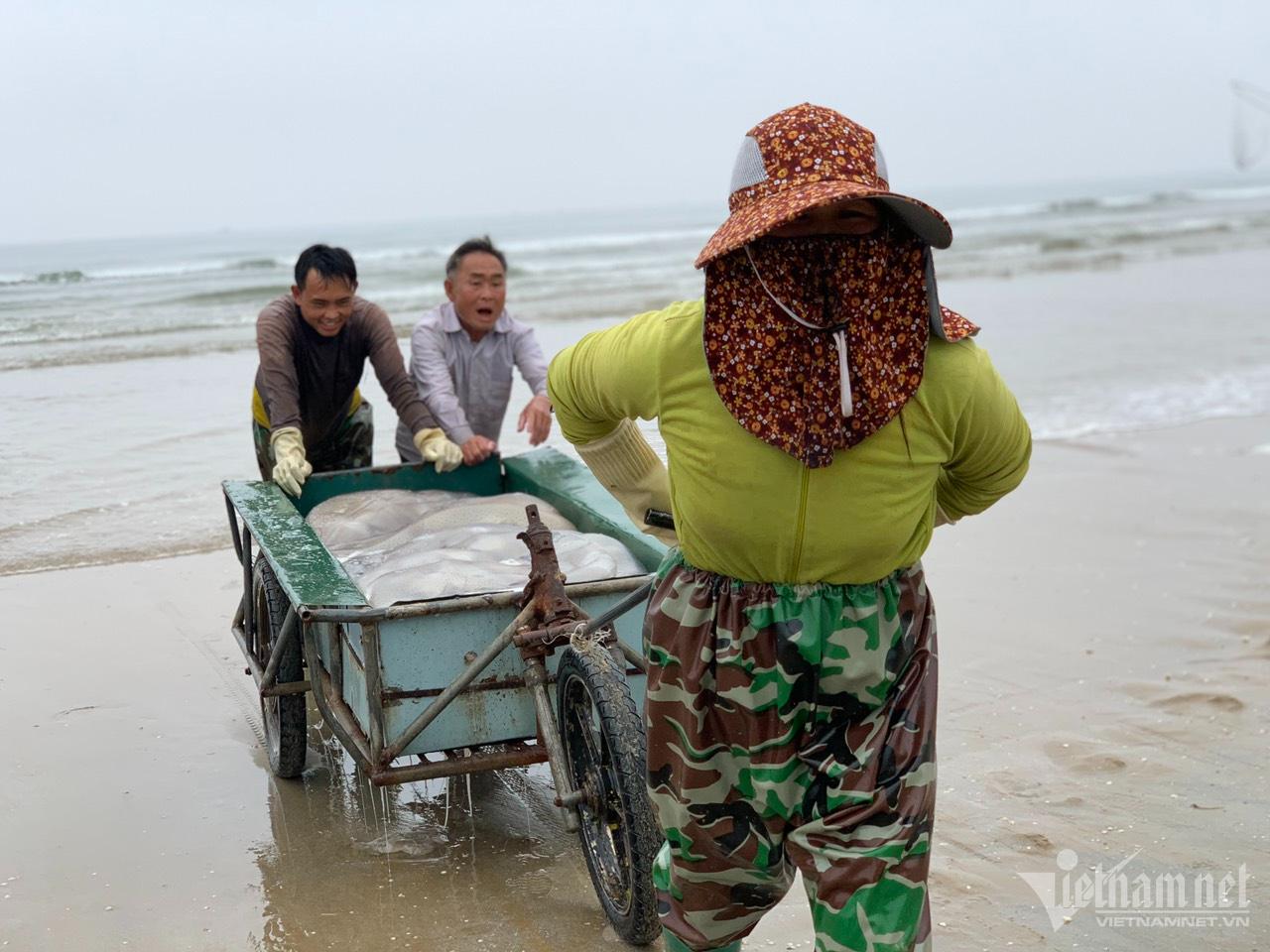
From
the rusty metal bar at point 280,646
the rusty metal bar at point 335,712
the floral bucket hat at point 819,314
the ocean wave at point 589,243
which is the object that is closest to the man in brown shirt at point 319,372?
the rusty metal bar at point 280,646

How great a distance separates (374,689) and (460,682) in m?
0.22

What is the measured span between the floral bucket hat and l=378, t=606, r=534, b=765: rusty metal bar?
4.41ft

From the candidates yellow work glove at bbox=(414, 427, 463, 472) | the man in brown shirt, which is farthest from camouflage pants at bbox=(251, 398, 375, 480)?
yellow work glove at bbox=(414, 427, 463, 472)

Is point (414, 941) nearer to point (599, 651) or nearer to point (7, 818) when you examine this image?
point (599, 651)

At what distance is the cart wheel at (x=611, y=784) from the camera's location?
10.3ft

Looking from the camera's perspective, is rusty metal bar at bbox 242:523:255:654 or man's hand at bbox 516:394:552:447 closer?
rusty metal bar at bbox 242:523:255:654

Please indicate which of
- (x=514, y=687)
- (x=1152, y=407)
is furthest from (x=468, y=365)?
(x=1152, y=407)

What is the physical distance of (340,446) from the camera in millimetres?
5812

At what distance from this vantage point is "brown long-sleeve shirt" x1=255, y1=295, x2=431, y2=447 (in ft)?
16.9

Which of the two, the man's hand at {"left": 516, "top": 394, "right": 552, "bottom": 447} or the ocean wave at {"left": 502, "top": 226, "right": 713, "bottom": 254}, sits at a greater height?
the ocean wave at {"left": 502, "top": 226, "right": 713, "bottom": 254}

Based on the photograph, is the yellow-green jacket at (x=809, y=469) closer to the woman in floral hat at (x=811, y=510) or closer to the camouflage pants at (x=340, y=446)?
the woman in floral hat at (x=811, y=510)

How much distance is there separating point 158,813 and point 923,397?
3.00m

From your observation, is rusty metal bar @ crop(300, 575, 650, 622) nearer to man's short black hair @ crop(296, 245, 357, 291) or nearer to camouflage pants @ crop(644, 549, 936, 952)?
camouflage pants @ crop(644, 549, 936, 952)

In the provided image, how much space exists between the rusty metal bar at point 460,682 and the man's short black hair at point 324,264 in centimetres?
209
